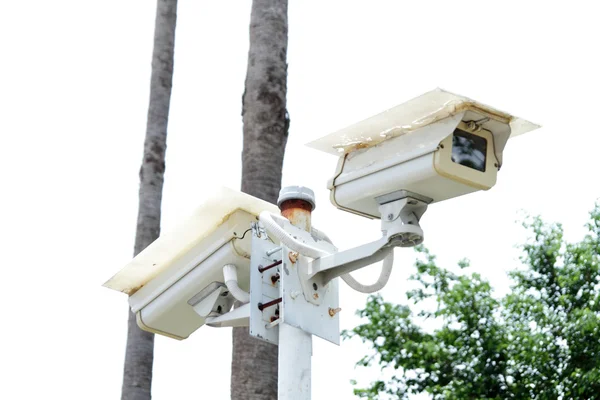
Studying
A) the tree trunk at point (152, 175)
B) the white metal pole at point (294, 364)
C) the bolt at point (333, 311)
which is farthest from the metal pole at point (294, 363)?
the tree trunk at point (152, 175)

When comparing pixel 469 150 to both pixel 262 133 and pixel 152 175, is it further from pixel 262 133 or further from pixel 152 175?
pixel 152 175

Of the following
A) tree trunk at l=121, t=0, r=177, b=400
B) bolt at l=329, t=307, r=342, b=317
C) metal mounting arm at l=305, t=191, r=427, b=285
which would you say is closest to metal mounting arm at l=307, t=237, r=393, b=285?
metal mounting arm at l=305, t=191, r=427, b=285

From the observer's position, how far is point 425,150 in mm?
3348

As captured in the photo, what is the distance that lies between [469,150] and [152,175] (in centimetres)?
834

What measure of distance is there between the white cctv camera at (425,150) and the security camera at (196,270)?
0.51 m

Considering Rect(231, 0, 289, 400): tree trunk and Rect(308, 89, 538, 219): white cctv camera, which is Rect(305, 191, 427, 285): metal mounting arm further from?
Rect(231, 0, 289, 400): tree trunk

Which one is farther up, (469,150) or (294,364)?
(469,150)

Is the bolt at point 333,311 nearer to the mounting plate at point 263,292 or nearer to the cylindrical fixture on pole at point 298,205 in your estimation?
the mounting plate at point 263,292

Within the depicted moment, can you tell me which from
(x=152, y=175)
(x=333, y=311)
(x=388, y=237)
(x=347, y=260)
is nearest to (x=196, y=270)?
(x=333, y=311)

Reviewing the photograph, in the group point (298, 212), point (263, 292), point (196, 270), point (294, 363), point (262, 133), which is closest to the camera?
point (294, 363)

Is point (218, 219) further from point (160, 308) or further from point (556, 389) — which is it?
point (556, 389)

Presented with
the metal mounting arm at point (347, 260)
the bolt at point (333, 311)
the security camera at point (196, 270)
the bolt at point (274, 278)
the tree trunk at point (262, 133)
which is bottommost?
the bolt at point (333, 311)

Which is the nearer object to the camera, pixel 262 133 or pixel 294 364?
pixel 294 364

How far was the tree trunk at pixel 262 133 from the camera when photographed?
18.6ft
